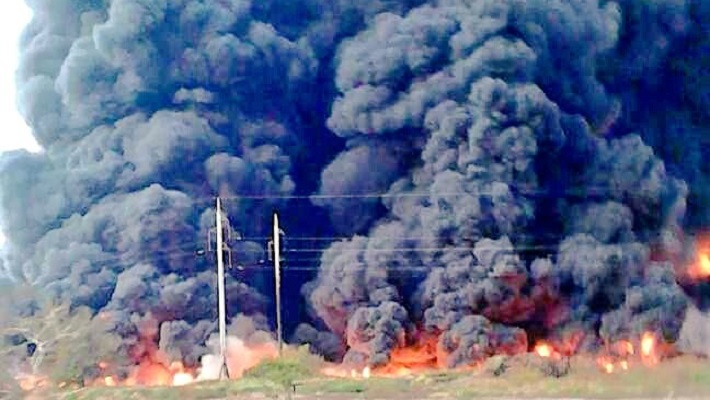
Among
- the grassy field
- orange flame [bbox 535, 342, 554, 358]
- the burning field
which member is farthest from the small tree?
orange flame [bbox 535, 342, 554, 358]

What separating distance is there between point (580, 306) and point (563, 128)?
235 inches

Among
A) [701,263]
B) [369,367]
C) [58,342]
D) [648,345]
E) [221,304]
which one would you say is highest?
[701,263]

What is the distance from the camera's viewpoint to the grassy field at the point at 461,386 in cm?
2962

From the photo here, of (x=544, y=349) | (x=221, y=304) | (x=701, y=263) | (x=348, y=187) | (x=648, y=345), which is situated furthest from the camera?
(x=701, y=263)

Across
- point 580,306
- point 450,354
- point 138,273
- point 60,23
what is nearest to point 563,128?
point 580,306

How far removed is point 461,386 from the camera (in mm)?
33469

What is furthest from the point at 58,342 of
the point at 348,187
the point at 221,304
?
the point at 348,187

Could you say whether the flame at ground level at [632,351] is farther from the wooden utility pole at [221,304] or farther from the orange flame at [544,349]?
the wooden utility pole at [221,304]

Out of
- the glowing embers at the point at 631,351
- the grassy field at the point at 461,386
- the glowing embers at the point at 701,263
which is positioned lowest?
the grassy field at the point at 461,386

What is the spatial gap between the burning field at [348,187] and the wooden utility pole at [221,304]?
81cm

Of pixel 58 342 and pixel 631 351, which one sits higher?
pixel 58 342

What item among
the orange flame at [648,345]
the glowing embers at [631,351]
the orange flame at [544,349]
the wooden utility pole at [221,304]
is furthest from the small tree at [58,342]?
the orange flame at [648,345]

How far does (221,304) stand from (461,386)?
8.28 m

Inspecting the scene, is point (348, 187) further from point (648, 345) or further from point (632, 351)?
point (648, 345)
